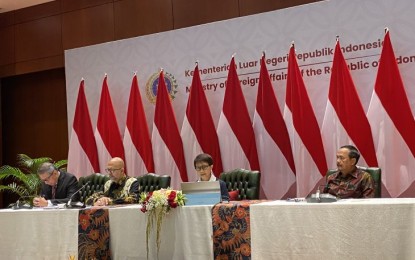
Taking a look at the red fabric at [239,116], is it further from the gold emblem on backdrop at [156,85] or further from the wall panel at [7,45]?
the wall panel at [7,45]

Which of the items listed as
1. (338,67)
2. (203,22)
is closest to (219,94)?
(203,22)

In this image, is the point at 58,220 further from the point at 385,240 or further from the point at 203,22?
the point at 203,22

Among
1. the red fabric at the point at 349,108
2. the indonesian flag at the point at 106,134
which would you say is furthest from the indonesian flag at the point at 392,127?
the indonesian flag at the point at 106,134

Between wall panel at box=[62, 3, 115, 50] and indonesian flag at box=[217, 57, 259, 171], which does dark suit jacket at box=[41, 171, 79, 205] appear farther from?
wall panel at box=[62, 3, 115, 50]

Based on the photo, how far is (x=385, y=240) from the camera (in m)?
3.41

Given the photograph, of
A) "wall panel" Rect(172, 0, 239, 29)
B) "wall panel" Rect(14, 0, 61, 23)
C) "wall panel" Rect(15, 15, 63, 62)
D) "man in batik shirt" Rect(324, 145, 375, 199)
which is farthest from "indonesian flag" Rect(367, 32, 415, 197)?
"wall panel" Rect(14, 0, 61, 23)

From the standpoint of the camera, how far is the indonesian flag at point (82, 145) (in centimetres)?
743

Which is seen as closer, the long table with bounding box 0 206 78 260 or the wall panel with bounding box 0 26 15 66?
the long table with bounding box 0 206 78 260

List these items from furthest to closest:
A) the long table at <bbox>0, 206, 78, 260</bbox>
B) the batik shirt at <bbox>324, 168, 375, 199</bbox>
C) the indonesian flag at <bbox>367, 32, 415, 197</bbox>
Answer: the indonesian flag at <bbox>367, 32, 415, 197</bbox>
the batik shirt at <bbox>324, 168, 375, 199</bbox>
the long table at <bbox>0, 206, 78, 260</bbox>

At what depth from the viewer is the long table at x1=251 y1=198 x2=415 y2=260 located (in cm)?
339

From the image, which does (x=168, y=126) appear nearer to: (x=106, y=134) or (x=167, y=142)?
(x=167, y=142)

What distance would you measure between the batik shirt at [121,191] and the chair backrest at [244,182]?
0.93 meters

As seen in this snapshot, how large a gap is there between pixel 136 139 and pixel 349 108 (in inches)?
108

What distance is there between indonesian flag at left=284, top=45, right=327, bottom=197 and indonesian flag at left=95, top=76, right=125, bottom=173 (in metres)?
2.40
